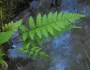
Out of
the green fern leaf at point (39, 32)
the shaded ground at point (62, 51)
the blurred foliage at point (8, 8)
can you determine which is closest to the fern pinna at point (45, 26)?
the green fern leaf at point (39, 32)

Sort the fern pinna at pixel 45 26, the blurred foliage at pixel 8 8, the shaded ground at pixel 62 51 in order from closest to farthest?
1. the fern pinna at pixel 45 26
2. the shaded ground at pixel 62 51
3. the blurred foliage at pixel 8 8

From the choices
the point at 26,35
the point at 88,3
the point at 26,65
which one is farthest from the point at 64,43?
the point at 26,35

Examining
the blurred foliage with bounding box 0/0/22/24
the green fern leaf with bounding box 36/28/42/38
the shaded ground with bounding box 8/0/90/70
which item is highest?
the green fern leaf with bounding box 36/28/42/38

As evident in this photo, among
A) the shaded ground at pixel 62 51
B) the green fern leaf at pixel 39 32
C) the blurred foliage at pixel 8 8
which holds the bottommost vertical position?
the shaded ground at pixel 62 51

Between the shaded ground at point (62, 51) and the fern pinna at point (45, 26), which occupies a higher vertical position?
Result: the fern pinna at point (45, 26)

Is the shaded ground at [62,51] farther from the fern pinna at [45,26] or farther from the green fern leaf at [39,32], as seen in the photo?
the green fern leaf at [39,32]

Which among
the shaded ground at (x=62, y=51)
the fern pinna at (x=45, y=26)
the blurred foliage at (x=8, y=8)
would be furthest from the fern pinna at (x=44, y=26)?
the blurred foliage at (x=8, y=8)

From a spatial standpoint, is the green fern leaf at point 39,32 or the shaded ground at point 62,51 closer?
the green fern leaf at point 39,32

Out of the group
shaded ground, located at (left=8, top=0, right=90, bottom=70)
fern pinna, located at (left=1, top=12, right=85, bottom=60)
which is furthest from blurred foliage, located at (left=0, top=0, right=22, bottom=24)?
fern pinna, located at (left=1, top=12, right=85, bottom=60)

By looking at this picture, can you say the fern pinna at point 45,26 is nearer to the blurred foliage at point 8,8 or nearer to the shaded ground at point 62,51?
the shaded ground at point 62,51

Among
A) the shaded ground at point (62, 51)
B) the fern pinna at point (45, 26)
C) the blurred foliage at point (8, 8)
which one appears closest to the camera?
the fern pinna at point (45, 26)

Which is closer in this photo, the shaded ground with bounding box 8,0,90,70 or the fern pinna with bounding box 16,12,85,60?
the fern pinna with bounding box 16,12,85,60

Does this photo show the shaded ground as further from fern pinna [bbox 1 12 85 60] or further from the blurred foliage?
fern pinna [bbox 1 12 85 60]
